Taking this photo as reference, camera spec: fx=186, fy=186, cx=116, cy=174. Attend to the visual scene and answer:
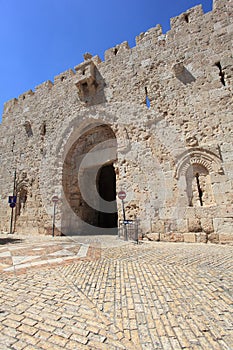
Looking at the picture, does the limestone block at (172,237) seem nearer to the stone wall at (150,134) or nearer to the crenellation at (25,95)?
the stone wall at (150,134)

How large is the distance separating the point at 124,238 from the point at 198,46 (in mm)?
8211

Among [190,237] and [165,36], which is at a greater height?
[165,36]

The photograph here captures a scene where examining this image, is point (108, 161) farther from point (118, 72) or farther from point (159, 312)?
point (159, 312)

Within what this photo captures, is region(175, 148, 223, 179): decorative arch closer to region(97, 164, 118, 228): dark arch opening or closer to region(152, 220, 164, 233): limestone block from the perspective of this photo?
region(152, 220, 164, 233): limestone block

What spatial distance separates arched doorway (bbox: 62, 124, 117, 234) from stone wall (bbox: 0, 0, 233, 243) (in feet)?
0.22

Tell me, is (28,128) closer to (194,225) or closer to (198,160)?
(198,160)

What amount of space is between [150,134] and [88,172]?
505 centimetres

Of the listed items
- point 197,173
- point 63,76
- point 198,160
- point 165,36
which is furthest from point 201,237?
point 63,76

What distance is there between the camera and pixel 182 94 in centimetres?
750

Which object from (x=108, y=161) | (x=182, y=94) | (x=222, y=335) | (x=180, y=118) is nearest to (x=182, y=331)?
(x=222, y=335)

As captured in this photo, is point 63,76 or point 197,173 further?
point 63,76

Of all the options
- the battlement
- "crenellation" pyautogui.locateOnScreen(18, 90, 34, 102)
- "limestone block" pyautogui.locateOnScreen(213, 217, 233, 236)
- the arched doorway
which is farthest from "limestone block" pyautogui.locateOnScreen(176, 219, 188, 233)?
"crenellation" pyautogui.locateOnScreen(18, 90, 34, 102)

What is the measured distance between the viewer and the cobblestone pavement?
150cm

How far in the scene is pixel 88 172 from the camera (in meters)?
11.5
